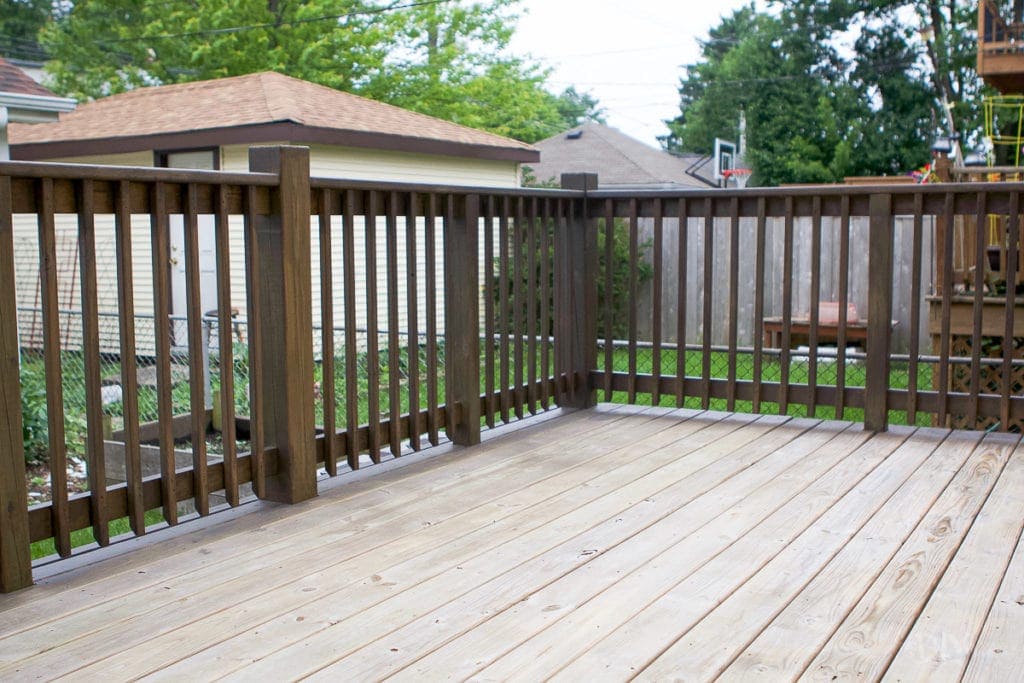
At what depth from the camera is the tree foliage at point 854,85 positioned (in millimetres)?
28703

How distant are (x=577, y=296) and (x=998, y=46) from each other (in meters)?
9.01

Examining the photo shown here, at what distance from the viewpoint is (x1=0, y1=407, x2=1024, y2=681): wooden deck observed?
7.91ft

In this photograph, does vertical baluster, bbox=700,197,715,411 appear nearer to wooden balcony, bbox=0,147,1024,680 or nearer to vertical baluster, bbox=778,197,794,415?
wooden balcony, bbox=0,147,1024,680

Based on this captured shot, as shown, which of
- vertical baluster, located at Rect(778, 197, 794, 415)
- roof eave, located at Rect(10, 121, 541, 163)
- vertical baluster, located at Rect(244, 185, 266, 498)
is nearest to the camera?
vertical baluster, located at Rect(244, 185, 266, 498)

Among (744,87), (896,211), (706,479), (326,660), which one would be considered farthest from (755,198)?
(744,87)

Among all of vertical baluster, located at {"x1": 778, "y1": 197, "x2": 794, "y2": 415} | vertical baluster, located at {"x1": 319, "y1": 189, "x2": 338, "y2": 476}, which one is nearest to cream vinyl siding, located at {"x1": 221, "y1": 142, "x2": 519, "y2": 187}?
vertical baluster, located at {"x1": 778, "y1": 197, "x2": 794, "y2": 415}

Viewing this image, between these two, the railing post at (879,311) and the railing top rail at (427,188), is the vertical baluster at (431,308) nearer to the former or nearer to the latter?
the railing top rail at (427,188)

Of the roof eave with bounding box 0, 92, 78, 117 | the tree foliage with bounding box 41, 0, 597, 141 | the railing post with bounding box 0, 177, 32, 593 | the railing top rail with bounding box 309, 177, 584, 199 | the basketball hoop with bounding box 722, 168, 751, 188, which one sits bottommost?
the railing post with bounding box 0, 177, 32, 593

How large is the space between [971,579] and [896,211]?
2401 mm

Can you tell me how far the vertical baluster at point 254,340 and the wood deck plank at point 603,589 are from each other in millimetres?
1230

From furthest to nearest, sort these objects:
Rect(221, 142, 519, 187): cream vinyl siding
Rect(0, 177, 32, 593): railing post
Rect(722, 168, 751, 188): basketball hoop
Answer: Rect(722, 168, 751, 188): basketball hoop, Rect(221, 142, 519, 187): cream vinyl siding, Rect(0, 177, 32, 593): railing post

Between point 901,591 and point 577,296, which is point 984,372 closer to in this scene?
point 577,296

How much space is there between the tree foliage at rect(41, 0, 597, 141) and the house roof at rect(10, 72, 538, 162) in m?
5.13

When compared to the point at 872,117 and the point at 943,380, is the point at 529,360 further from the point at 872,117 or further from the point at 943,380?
the point at 872,117
